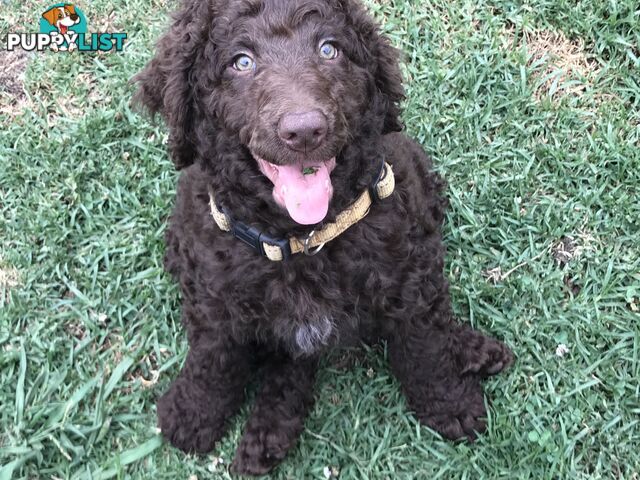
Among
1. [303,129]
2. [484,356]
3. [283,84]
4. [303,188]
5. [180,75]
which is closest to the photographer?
[303,129]

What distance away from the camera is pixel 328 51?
275 centimetres

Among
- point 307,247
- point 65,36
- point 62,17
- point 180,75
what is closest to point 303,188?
point 307,247

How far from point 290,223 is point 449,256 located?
5.06ft

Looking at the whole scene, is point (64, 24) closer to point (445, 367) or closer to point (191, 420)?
point (191, 420)

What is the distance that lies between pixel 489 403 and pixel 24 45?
3887 mm

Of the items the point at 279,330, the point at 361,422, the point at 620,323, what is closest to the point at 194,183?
the point at 279,330

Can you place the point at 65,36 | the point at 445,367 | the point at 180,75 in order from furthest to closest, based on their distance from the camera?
the point at 65,36
the point at 445,367
the point at 180,75

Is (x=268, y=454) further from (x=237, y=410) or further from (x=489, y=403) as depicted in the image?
(x=489, y=403)

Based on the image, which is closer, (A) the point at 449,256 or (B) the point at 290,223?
(B) the point at 290,223

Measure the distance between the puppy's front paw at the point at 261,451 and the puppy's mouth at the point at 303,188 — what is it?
4.40 ft

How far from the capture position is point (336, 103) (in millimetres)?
2572

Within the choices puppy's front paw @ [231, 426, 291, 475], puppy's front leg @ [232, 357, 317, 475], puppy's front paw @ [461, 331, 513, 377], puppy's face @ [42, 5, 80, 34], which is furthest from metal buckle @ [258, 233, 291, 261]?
puppy's face @ [42, 5, 80, 34]

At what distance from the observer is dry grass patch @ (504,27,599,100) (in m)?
4.49

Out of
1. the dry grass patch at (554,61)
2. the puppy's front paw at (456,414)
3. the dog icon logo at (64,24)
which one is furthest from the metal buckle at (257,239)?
the dog icon logo at (64,24)
